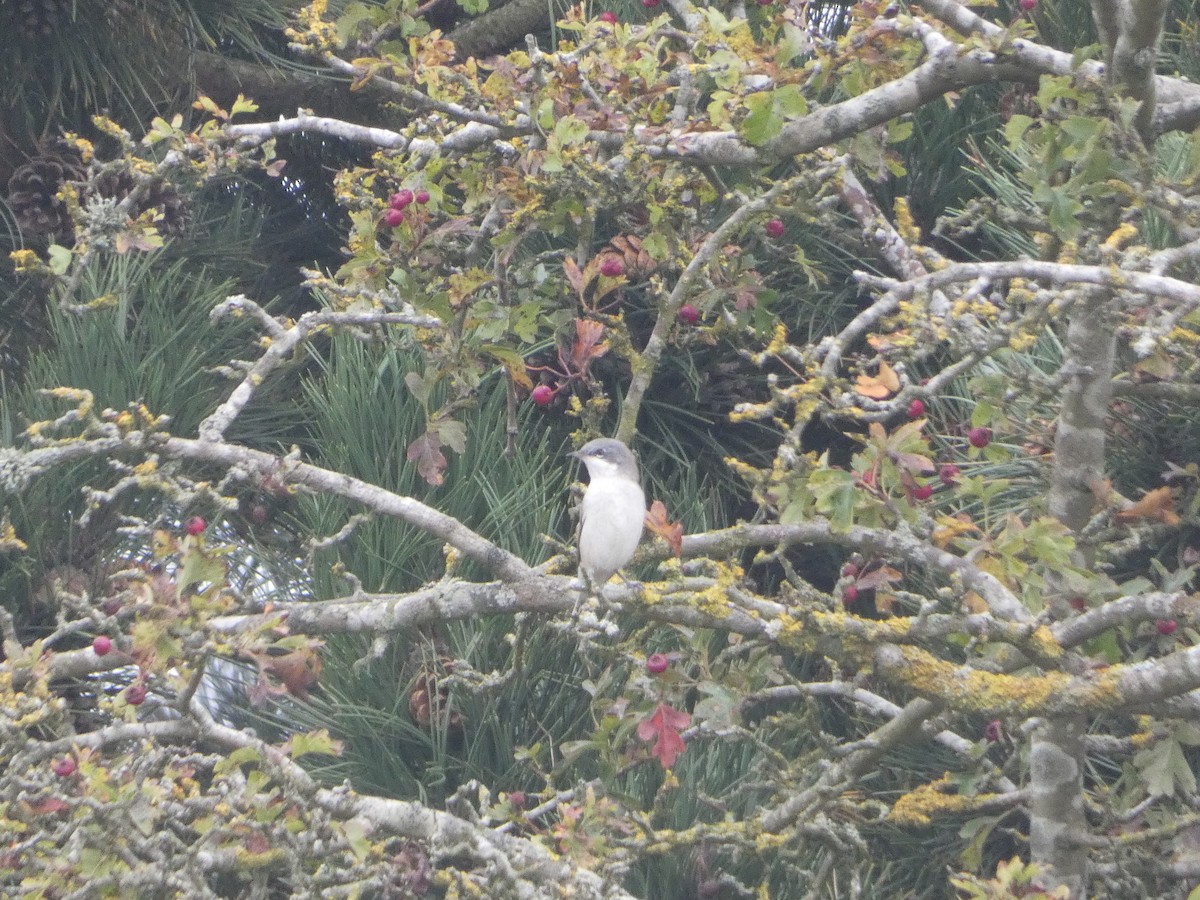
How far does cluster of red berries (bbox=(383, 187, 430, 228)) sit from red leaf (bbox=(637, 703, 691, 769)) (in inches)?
46.2

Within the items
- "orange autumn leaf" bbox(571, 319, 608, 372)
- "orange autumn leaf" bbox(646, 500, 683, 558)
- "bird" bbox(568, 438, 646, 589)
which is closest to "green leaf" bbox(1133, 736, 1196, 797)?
"orange autumn leaf" bbox(646, 500, 683, 558)

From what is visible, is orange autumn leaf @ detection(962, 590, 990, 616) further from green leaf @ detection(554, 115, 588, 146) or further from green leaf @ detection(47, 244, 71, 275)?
green leaf @ detection(47, 244, 71, 275)

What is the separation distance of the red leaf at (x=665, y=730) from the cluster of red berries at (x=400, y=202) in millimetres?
1173

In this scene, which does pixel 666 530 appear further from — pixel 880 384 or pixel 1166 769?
pixel 1166 769

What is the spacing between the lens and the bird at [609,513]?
3.71 meters

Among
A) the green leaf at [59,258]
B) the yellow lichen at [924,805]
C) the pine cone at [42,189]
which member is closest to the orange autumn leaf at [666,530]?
the yellow lichen at [924,805]

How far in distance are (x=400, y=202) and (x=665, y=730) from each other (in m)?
1.23

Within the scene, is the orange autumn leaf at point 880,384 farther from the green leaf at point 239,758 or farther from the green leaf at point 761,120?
the green leaf at point 239,758

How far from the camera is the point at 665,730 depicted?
103 inches

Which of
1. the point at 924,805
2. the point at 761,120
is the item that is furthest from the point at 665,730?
the point at 761,120

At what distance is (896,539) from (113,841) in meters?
1.44

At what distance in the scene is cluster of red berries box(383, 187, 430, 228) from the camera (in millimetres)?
2975

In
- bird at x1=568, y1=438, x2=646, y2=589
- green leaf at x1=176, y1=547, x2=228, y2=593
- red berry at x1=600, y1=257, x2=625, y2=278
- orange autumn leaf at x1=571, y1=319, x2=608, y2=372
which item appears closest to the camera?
green leaf at x1=176, y1=547, x2=228, y2=593

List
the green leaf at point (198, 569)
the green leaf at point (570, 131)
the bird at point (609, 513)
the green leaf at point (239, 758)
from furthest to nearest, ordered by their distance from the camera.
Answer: the bird at point (609, 513) < the green leaf at point (570, 131) < the green leaf at point (239, 758) < the green leaf at point (198, 569)
